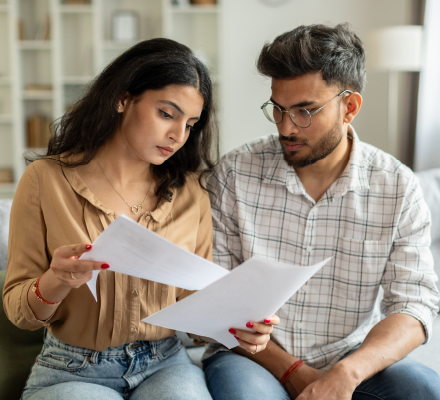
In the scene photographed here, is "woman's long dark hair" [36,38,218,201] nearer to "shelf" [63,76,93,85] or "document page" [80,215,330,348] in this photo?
"document page" [80,215,330,348]

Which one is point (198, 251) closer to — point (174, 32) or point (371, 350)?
point (371, 350)

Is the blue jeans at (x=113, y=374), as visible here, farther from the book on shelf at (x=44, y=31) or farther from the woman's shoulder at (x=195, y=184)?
the book on shelf at (x=44, y=31)

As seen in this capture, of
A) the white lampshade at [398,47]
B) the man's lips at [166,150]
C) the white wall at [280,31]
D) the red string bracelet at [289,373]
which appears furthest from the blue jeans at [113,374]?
the white wall at [280,31]

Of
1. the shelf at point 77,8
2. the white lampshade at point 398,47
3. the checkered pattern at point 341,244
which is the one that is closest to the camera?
the checkered pattern at point 341,244

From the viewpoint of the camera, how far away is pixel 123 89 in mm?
1198

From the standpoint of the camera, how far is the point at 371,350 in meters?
1.23

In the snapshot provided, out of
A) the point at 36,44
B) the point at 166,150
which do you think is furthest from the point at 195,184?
the point at 36,44

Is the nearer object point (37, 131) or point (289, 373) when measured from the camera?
point (289, 373)

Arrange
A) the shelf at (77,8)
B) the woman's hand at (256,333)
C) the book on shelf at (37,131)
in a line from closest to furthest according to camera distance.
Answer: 1. the woman's hand at (256,333)
2. the shelf at (77,8)
3. the book on shelf at (37,131)

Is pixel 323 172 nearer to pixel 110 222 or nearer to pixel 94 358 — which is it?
pixel 110 222

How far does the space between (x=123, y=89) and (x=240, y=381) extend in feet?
2.54

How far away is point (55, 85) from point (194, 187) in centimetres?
316

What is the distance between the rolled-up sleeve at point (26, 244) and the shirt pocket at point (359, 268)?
2.58ft

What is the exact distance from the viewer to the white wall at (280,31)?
4.20 m
